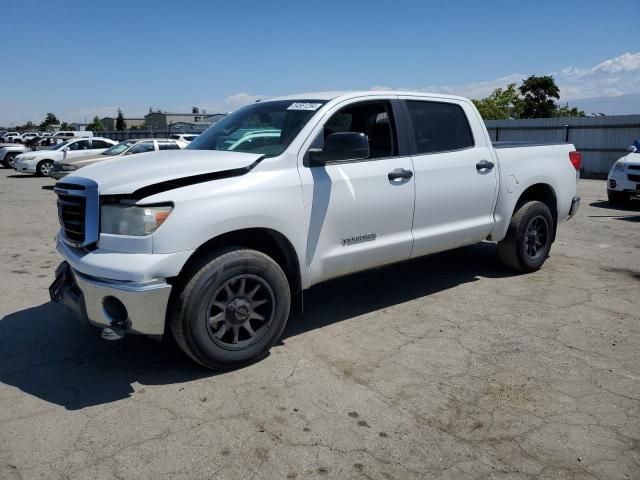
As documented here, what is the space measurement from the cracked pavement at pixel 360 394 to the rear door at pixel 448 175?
676 mm

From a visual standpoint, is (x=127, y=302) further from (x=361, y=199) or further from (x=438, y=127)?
(x=438, y=127)

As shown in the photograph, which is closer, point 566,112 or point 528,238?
point 528,238

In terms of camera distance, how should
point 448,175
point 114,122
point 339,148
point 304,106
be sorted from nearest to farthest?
1. point 339,148
2. point 304,106
3. point 448,175
4. point 114,122

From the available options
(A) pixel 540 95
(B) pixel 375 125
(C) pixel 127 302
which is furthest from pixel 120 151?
(A) pixel 540 95

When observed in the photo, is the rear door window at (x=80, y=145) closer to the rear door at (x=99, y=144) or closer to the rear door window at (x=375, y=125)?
the rear door at (x=99, y=144)

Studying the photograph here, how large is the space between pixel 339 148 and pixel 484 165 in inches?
76.4

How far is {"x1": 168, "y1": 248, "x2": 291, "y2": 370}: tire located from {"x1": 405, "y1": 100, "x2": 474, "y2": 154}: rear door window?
1935 millimetres

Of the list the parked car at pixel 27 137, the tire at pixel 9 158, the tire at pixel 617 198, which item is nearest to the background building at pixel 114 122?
the parked car at pixel 27 137

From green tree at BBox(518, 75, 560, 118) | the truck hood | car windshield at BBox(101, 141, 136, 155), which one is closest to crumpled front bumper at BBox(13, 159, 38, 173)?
car windshield at BBox(101, 141, 136, 155)

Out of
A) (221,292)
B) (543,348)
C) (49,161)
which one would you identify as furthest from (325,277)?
(49,161)

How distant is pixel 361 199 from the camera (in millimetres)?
4273

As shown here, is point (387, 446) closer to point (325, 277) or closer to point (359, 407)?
point (359, 407)

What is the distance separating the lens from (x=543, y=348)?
4129 mm

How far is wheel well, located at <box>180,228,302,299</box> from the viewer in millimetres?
3666
